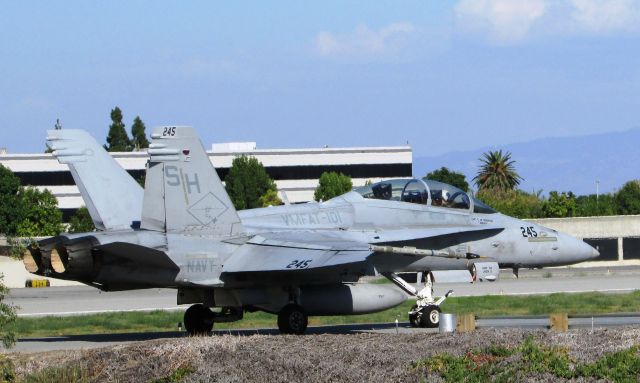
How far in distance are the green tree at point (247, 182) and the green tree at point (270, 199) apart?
0.36m

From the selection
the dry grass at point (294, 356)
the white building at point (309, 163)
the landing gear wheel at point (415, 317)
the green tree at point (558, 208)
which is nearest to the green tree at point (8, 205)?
the white building at point (309, 163)

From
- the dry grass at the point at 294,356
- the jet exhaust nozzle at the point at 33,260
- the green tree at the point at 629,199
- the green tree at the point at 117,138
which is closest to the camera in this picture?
the dry grass at the point at 294,356

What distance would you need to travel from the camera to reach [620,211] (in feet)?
297

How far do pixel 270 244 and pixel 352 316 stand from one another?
25.3ft

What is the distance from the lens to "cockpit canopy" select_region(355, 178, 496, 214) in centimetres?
2283

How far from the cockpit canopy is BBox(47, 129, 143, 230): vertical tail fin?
4.75 metres

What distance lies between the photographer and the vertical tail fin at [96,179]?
22062 millimetres

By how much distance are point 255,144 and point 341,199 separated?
7459cm

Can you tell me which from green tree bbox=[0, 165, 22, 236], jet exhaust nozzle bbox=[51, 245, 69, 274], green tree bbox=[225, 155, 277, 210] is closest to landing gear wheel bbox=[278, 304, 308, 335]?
jet exhaust nozzle bbox=[51, 245, 69, 274]

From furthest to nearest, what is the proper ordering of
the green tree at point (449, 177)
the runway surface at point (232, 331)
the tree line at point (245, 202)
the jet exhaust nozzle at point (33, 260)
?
the green tree at point (449, 177), the tree line at point (245, 202), the runway surface at point (232, 331), the jet exhaust nozzle at point (33, 260)

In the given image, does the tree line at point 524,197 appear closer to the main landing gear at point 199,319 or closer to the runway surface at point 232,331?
the runway surface at point 232,331

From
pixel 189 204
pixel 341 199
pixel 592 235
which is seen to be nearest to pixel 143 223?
pixel 189 204

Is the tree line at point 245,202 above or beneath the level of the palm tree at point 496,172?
beneath

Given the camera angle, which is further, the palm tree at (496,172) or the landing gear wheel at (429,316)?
the palm tree at (496,172)
